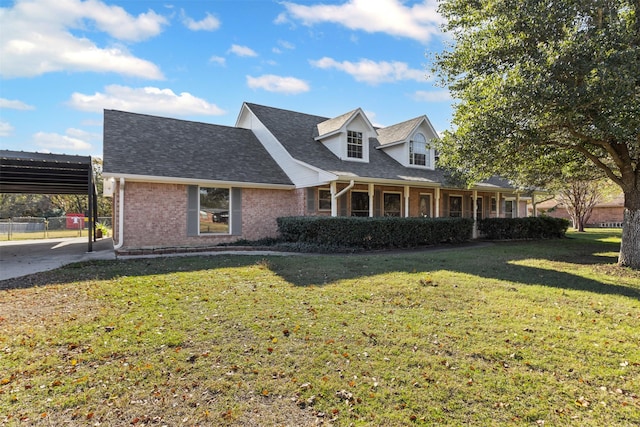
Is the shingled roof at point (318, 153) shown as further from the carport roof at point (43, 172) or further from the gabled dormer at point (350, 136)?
the carport roof at point (43, 172)

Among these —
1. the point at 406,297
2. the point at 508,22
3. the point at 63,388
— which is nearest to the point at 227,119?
the point at 508,22

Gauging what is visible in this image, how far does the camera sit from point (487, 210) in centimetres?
2181

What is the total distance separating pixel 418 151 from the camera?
18.9m

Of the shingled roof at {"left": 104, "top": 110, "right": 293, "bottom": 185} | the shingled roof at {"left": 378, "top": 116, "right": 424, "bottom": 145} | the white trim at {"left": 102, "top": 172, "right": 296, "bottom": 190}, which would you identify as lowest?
the white trim at {"left": 102, "top": 172, "right": 296, "bottom": 190}

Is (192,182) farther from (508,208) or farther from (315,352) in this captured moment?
(508,208)

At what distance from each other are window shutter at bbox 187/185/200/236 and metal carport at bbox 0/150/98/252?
3.38 meters

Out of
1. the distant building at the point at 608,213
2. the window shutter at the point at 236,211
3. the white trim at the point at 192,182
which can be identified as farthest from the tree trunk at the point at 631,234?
the distant building at the point at 608,213

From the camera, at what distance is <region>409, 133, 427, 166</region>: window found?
18688 millimetres

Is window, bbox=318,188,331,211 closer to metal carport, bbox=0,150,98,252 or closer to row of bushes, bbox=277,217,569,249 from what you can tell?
row of bushes, bbox=277,217,569,249

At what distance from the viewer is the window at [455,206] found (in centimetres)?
2003

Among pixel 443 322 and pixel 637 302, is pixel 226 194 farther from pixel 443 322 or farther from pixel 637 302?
pixel 637 302

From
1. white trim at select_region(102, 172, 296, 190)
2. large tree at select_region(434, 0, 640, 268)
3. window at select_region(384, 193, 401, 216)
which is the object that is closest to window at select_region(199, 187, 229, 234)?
white trim at select_region(102, 172, 296, 190)

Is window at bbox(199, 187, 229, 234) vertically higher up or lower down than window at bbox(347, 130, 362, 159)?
lower down

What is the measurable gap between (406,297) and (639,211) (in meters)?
8.65
